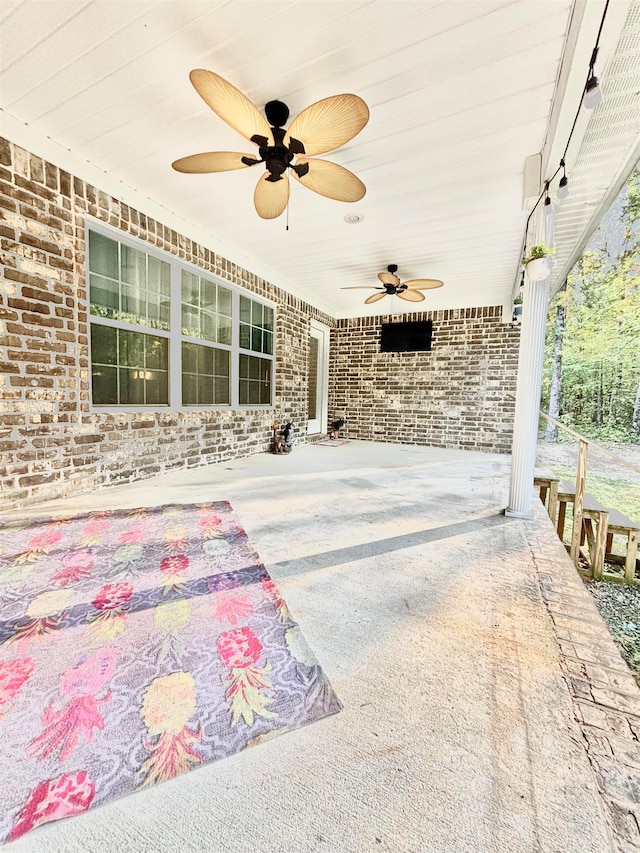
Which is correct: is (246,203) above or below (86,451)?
above

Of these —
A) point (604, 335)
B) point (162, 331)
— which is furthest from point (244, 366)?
point (604, 335)

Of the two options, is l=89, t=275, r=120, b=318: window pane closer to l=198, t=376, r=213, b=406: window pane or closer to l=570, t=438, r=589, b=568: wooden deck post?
l=198, t=376, r=213, b=406: window pane

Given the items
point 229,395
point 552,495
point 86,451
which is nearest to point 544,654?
point 552,495

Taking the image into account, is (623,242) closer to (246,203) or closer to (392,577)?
(246,203)

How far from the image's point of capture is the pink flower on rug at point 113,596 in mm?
1559

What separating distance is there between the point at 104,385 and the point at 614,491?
8.12m

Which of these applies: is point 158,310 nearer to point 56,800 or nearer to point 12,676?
point 12,676

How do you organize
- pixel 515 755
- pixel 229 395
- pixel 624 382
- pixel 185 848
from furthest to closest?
pixel 624 382, pixel 229 395, pixel 515 755, pixel 185 848

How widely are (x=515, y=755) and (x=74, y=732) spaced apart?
3.92 ft

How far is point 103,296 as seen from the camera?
11.2 ft

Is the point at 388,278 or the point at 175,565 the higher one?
the point at 388,278

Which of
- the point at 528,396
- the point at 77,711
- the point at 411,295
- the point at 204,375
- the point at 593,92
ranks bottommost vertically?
the point at 77,711

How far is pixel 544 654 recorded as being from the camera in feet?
4.29

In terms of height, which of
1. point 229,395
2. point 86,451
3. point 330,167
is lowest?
point 86,451
